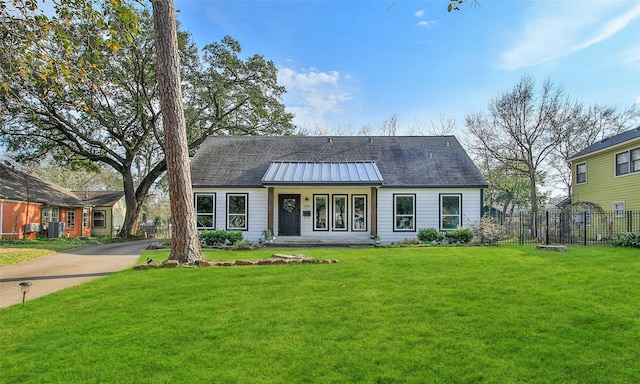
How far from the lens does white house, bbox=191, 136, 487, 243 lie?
55.6 feet

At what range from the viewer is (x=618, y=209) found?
18.5 metres

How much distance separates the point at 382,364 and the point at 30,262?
40.8ft

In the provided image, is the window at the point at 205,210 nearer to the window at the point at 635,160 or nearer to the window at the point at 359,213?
the window at the point at 359,213

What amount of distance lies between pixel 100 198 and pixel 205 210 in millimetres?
20109

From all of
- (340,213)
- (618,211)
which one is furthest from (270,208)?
(618,211)

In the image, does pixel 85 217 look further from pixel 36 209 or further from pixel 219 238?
pixel 219 238

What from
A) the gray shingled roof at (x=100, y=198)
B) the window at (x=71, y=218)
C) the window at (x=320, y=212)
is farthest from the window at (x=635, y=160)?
the window at (x=71, y=218)

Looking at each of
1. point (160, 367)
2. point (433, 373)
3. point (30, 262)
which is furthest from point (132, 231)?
point (433, 373)

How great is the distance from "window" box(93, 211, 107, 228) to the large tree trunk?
2521 centimetres

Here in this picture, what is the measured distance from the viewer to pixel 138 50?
21.5 metres

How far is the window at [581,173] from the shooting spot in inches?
844

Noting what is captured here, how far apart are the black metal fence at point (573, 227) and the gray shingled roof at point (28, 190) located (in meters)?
27.3

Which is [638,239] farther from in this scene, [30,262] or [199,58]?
[199,58]

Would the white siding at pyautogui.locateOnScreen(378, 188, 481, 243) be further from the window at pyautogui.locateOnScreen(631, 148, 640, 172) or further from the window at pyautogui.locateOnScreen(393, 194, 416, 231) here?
the window at pyautogui.locateOnScreen(631, 148, 640, 172)
